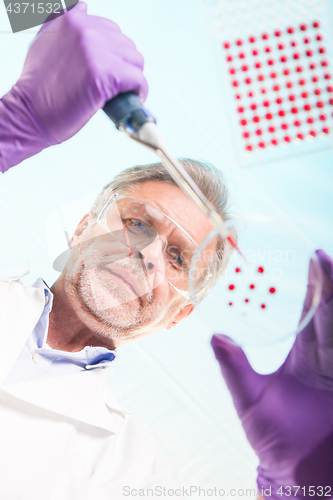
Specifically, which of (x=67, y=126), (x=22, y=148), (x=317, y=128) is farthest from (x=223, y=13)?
(x=22, y=148)

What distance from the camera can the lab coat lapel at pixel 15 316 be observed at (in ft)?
2.41

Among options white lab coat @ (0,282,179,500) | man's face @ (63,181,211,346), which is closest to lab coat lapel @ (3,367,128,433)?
white lab coat @ (0,282,179,500)

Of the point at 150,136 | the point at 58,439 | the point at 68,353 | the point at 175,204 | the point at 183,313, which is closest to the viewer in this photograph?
the point at 150,136

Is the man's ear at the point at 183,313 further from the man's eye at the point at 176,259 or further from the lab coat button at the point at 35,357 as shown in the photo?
the lab coat button at the point at 35,357

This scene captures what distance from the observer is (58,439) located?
2.44ft

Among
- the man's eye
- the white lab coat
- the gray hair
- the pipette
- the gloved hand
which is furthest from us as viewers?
the gray hair

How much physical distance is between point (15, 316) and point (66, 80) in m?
0.55

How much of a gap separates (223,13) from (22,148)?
63cm

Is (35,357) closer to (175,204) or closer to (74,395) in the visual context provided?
(74,395)

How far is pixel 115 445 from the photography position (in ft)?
2.82

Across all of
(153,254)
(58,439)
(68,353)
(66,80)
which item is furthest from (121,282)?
(66,80)

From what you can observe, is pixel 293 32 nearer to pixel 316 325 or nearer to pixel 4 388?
pixel 316 325

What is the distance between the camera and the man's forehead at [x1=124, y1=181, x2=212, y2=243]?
92 centimetres

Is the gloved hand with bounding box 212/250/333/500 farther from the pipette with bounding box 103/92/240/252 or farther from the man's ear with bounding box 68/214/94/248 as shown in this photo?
the man's ear with bounding box 68/214/94/248
